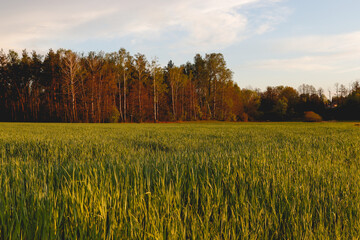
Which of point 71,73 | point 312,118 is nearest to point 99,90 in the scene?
point 71,73

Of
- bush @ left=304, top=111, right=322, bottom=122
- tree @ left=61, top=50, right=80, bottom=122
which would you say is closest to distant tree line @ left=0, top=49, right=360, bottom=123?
tree @ left=61, top=50, right=80, bottom=122

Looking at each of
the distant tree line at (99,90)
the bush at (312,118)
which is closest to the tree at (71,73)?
the distant tree line at (99,90)

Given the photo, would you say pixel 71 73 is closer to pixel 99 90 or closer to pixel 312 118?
pixel 99 90

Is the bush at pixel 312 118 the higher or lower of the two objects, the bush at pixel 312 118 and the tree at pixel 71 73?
the lower

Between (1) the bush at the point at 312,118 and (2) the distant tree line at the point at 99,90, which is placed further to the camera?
(1) the bush at the point at 312,118

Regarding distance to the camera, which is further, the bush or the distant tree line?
the bush

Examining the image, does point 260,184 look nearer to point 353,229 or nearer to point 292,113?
point 353,229

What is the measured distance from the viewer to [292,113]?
245 feet

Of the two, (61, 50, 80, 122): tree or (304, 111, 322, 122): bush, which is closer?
(61, 50, 80, 122): tree

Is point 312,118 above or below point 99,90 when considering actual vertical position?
below

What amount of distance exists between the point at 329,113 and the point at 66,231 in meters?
85.9

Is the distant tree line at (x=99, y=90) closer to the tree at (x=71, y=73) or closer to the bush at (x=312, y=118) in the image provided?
the tree at (x=71, y=73)

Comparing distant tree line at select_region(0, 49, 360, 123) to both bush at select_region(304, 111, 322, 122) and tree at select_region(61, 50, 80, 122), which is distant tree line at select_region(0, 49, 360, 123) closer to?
tree at select_region(61, 50, 80, 122)

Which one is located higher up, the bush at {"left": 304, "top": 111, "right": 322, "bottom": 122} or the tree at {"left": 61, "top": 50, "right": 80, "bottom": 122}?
the tree at {"left": 61, "top": 50, "right": 80, "bottom": 122}
